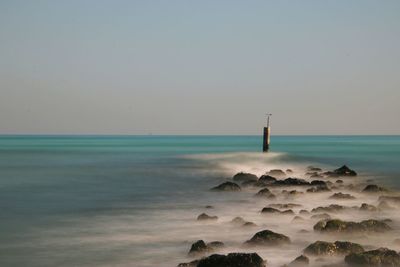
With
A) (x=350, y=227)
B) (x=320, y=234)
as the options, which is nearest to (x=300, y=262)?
(x=320, y=234)

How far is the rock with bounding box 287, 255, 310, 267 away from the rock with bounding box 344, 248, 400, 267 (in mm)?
862

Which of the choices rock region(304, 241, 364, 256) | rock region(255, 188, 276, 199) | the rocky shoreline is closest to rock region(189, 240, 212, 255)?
the rocky shoreline

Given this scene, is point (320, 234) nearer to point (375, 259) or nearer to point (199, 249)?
point (375, 259)

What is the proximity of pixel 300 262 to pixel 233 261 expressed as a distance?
184 cm

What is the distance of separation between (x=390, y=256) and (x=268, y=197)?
41.7ft

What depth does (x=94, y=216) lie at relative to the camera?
19.1 meters

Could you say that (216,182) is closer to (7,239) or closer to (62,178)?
(62,178)

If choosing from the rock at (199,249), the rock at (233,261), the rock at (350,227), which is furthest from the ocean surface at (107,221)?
the rock at (350,227)

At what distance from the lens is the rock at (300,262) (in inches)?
399

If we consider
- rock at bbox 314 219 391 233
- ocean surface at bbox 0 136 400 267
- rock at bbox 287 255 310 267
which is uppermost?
rock at bbox 314 219 391 233

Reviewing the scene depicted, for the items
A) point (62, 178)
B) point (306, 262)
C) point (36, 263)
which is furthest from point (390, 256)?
point (62, 178)

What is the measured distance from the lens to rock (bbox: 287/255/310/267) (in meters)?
10.1

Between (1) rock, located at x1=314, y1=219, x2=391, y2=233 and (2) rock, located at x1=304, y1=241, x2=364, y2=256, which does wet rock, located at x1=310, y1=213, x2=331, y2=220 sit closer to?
(1) rock, located at x1=314, y1=219, x2=391, y2=233

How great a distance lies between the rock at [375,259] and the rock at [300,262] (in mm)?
862
